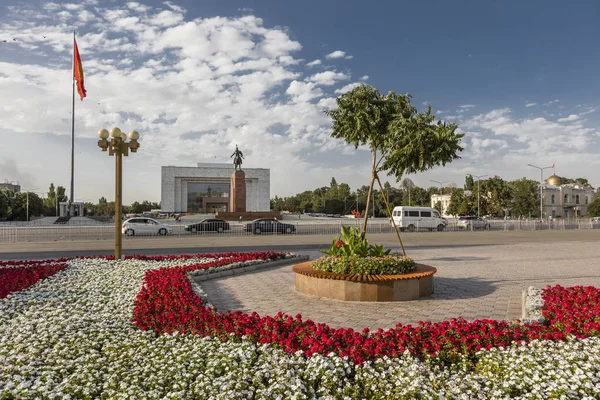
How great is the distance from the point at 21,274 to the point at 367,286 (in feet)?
26.8

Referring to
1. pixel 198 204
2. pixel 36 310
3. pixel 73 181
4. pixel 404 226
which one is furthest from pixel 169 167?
pixel 36 310

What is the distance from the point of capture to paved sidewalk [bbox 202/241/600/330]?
7.14 m

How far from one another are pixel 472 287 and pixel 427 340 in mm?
5522

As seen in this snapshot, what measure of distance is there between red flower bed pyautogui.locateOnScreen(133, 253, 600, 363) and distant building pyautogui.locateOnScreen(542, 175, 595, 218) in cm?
9051

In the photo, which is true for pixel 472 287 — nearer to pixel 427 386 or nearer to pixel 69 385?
pixel 427 386

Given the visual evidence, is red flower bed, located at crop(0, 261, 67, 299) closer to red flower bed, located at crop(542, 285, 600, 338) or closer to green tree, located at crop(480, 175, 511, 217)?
red flower bed, located at crop(542, 285, 600, 338)

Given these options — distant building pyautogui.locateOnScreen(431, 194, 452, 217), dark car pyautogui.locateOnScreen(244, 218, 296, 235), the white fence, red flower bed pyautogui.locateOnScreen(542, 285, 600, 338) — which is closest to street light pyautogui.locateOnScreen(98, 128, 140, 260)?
the white fence

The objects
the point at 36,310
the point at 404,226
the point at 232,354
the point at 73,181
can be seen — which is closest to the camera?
the point at 232,354

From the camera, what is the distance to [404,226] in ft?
110

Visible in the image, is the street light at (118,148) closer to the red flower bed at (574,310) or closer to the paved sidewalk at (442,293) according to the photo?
Answer: the paved sidewalk at (442,293)

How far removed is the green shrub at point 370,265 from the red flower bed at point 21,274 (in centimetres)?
641

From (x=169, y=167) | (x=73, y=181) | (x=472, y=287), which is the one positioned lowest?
(x=472, y=287)

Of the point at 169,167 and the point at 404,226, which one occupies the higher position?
the point at 169,167

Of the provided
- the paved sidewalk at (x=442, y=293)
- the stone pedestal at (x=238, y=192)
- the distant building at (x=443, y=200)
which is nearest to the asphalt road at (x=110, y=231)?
the stone pedestal at (x=238, y=192)
